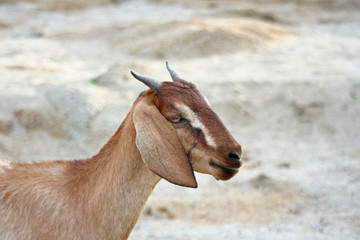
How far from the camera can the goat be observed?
325 cm

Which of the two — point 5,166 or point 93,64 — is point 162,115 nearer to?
point 5,166

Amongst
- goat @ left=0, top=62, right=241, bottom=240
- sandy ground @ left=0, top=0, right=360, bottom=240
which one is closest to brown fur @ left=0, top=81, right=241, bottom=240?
goat @ left=0, top=62, right=241, bottom=240

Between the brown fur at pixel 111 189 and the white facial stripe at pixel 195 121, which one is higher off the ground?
the white facial stripe at pixel 195 121

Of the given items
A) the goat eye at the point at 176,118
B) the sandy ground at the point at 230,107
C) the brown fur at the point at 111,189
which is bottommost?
the sandy ground at the point at 230,107

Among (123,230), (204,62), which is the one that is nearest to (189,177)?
(123,230)

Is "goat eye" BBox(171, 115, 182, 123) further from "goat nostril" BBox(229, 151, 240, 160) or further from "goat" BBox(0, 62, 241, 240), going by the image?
"goat nostril" BBox(229, 151, 240, 160)

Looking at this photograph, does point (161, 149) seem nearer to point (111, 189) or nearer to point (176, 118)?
point (176, 118)

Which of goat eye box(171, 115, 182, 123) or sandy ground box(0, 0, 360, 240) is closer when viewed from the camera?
goat eye box(171, 115, 182, 123)

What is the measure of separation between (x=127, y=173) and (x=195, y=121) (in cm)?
61

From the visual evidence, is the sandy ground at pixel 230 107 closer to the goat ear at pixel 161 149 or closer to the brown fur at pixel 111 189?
the brown fur at pixel 111 189

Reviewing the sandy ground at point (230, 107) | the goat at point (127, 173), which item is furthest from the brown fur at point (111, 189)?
the sandy ground at point (230, 107)

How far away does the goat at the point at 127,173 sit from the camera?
10.7 feet

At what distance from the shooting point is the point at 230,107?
30.8ft

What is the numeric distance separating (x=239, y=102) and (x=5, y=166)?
20.3ft
